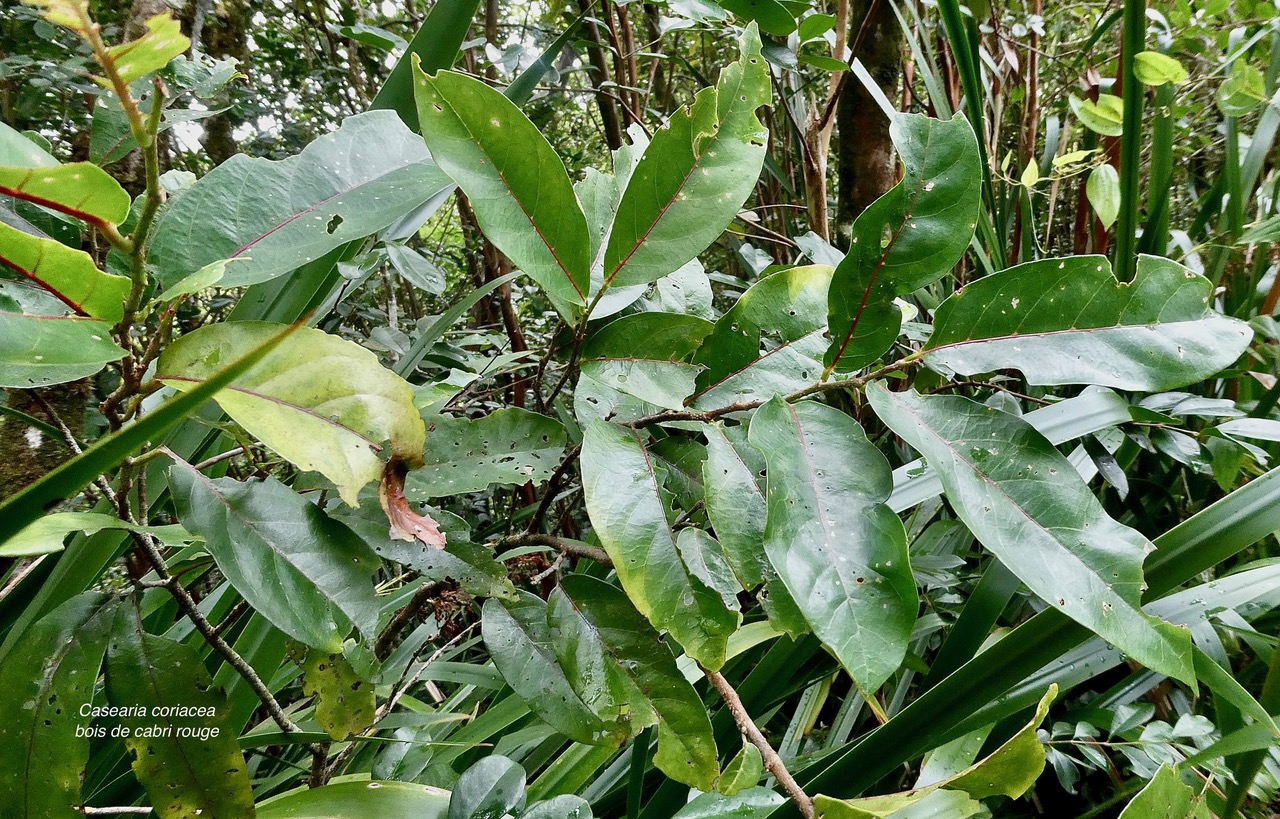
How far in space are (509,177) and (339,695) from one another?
0.32m

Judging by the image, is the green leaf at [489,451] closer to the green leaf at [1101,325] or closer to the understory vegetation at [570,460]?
the understory vegetation at [570,460]

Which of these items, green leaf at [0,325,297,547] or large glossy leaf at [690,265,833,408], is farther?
large glossy leaf at [690,265,833,408]

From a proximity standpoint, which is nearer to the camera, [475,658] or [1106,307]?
[1106,307]

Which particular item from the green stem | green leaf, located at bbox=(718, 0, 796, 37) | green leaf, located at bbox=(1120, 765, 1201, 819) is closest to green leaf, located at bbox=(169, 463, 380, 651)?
green leaf, located at bbox=(1120, 765, 1201, 819)

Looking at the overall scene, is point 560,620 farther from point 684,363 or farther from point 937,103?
point 937,103

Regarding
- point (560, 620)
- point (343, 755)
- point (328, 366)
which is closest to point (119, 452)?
point (328, 366)

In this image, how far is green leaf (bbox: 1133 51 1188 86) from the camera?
66cm

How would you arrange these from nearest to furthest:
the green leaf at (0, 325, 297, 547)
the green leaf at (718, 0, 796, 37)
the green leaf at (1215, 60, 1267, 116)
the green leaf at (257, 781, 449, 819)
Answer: the green leaf at (0, 325, 297, 547) < the green leaf at (257, 781, 449, 819) < the green leaf at (718, 0, 796, 37) < the green leaf at (1215, 60, 1267, 116)

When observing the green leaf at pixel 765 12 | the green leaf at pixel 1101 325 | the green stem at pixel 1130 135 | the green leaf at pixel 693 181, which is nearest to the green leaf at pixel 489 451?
the green leaf at pixel 693 181

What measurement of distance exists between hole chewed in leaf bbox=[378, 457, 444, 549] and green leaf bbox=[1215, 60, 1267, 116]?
104 cm

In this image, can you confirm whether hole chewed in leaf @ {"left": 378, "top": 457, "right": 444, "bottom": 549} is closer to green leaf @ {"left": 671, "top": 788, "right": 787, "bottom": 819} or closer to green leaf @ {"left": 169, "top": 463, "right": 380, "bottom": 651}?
green leaf @ {"left": 169, "top": 463, "right": 380, "bottom": 651}

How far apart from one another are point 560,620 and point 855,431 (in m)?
0.19

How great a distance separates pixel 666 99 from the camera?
1877 mm

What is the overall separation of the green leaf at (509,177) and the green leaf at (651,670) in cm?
17
